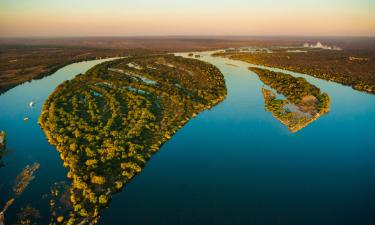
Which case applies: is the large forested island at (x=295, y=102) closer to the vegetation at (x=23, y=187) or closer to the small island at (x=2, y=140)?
the vegetation at (x=23, y=187)

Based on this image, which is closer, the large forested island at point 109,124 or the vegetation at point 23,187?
the vegetation at point 23,187

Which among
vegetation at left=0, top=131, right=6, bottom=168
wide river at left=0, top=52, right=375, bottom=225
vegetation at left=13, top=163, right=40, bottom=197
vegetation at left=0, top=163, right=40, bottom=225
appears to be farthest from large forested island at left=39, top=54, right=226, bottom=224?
vegetation at left=0, top=131, right=6, bottom=168

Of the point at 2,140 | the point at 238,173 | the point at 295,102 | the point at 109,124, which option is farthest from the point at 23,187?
the point at 295,102

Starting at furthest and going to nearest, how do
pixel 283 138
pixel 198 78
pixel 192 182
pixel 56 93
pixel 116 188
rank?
1. pixel 198 78
2. pixel 56 93
3. pixel 283 138
4. pixel 192 182
5. pixel 116 188

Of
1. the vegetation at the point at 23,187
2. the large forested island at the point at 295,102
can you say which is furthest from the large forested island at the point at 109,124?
the large forested island at the point at 295,102

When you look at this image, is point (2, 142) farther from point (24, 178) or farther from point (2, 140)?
point (24, 178)

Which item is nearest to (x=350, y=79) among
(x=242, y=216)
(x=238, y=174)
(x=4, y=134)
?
(x=238, y=174)

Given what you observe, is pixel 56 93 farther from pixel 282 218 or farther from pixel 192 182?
pixel 282 218

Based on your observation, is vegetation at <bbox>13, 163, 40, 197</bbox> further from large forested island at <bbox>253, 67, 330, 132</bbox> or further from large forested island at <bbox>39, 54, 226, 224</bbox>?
large forested island at <bbox>253, 67, 330, 132</bbox>
